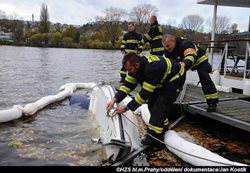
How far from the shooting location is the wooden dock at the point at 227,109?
16.8 feet

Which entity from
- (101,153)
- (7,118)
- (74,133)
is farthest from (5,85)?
(101,153)

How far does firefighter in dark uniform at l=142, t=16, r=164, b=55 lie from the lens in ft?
28.2

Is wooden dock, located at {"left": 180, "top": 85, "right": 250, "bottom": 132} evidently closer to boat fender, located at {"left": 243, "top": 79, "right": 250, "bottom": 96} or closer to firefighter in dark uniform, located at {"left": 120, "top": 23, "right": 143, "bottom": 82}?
boat fender, located at {"left": 243, "top": 79, "right": 250, "bottom": 96}

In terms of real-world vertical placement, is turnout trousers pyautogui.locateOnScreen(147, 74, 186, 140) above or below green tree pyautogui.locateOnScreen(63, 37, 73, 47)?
below

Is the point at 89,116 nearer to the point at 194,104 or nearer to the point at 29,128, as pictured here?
the point at 29,128

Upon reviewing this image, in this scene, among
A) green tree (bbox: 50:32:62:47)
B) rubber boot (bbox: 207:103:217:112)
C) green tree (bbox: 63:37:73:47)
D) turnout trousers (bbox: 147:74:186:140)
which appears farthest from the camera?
green tree (bbox: 50:32:62:47)

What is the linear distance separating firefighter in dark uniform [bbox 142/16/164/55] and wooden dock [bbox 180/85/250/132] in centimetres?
186

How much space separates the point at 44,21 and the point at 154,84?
73822mm

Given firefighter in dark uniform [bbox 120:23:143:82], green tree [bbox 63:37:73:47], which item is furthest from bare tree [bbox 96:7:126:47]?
firefighter in dark uniform [bbox 120:23:143:82]

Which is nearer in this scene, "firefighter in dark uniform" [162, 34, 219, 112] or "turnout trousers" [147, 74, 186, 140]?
"turnout trousers" [147, 74, 186, 140]

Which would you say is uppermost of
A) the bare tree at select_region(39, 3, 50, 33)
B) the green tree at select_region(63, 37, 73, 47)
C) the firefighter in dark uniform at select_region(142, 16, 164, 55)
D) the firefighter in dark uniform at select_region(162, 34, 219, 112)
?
the bare tree at select_region(39, 3, 50, 33)

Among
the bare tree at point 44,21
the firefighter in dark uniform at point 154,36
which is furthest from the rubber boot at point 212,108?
the bare tree at point 44,21

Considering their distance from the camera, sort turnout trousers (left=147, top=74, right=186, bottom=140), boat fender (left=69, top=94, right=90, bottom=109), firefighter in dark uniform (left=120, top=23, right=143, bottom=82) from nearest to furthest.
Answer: turnout trousers (left=147, top=74, right=186, bottom=140)
boat fender (left=69, top=94, right=90, bottom=109)
firefighter in dark uniform (left=120, top=23, right=143, bottom=82)

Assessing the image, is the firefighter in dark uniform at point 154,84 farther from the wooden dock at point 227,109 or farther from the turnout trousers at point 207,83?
the wooden dock at point 227,109
